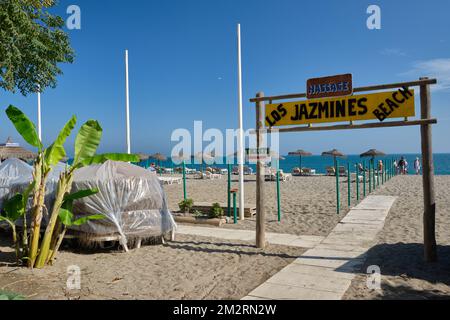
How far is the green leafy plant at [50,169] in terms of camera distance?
20.1ft

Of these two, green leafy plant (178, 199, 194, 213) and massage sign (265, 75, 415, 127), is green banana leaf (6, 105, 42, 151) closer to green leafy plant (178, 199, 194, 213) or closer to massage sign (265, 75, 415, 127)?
massage sign (265, 75, 415, 127)

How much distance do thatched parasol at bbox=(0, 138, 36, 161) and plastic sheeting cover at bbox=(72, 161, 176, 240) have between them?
16.2 meters

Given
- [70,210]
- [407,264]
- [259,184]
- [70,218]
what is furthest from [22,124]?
[407,264]

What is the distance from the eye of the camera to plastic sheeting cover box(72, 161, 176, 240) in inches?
282

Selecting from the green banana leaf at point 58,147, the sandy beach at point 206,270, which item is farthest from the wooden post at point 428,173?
the green banana leaf at point 58,147

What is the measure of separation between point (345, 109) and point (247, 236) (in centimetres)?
404

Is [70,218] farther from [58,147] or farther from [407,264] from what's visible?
[407,264]

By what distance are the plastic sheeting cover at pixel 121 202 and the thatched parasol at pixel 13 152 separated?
639 inches

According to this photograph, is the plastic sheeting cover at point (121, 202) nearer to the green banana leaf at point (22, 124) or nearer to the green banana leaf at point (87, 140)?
the green banana leaf at point (87, 140)

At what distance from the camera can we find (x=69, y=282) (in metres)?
5.52

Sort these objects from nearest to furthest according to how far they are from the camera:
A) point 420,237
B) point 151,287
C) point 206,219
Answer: point 151,287 < point 420,237 < point 206,219
